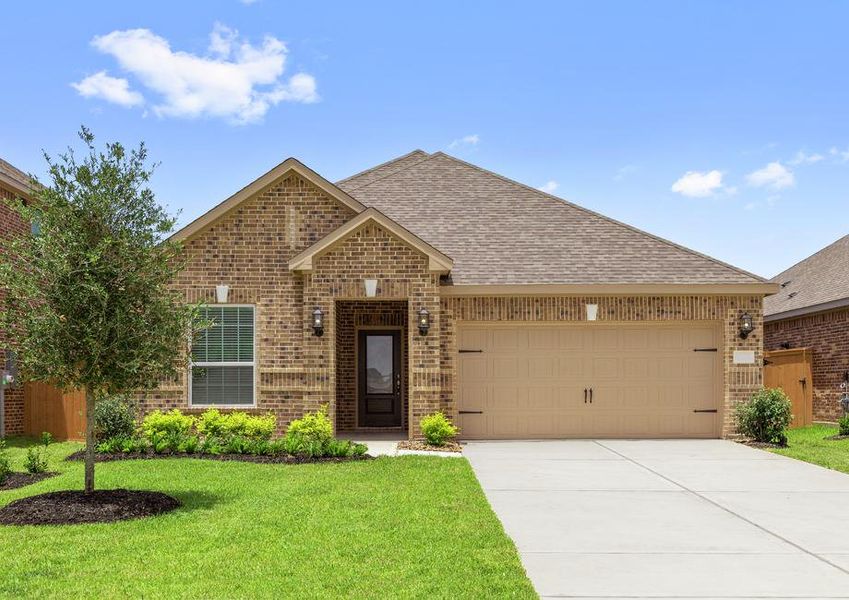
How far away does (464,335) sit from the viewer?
1661cm

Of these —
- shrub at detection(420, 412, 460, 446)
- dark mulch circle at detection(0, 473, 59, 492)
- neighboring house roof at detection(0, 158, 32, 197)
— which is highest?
neighboring house roof at detection(0, 158, 32, 197)

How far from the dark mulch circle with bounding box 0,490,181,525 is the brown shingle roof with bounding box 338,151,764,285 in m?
8.25

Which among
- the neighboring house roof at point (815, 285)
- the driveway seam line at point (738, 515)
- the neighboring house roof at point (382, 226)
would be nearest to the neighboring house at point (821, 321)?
the neighboring house roof at point (815, 285)

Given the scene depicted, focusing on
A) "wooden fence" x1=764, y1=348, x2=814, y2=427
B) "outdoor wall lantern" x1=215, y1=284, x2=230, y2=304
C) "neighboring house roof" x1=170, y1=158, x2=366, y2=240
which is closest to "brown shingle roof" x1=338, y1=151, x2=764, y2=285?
"neighboring house roof" x1=170, y1=158, x2=366, y2=240

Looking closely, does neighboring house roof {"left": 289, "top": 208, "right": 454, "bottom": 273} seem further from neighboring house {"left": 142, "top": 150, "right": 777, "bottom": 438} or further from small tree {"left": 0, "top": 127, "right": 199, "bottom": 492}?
small tree {"left": 0, "top": 127, "right": 199, "bottom": 492}

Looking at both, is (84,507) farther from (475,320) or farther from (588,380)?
(588,380)

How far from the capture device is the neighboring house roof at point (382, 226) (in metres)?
15.6

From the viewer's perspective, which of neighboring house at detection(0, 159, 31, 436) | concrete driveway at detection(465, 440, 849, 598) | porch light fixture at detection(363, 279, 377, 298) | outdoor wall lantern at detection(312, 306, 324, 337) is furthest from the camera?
neighboring house at detection(0, 159, 31, 436)

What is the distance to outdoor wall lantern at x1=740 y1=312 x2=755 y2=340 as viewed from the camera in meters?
16.5

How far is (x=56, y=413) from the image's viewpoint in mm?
17281

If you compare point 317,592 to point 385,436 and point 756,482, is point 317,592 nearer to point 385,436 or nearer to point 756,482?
point 756,482

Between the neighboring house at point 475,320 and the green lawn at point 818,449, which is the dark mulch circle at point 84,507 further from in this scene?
the green lawn at point 818,449

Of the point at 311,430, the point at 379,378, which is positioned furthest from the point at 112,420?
the point at 379,378

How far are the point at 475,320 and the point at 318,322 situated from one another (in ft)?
10.2
